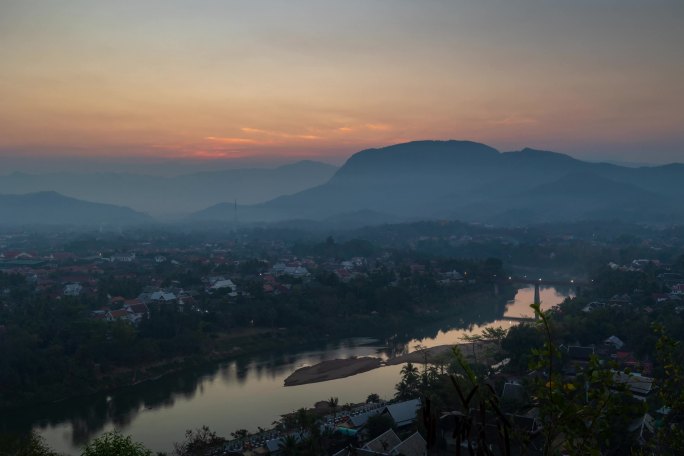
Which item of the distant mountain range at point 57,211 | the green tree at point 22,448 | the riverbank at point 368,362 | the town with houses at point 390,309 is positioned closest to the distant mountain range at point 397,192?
the distant mountain range at point 57,211

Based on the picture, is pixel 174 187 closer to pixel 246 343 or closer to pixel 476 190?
pixel 476 190

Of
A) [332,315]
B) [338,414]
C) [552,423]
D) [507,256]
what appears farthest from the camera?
[507,256]

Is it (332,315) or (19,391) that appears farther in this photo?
(332,315)

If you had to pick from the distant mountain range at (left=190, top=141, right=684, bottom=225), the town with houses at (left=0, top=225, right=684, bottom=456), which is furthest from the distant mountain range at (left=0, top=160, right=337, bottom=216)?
the town with houses at (left=0, top=225, right=684, bottom=456)

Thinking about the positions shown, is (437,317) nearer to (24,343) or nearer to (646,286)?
(646,286)

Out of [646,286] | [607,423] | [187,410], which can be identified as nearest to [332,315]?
[187,410]

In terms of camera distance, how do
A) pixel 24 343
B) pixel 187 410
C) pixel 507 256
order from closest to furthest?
pixel 187 410 < pixel 24 343 < pixel 507 256

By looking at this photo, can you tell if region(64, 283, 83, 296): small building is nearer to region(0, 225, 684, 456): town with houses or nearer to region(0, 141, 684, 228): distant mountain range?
region(0, 225, 684, 456): town with houses
